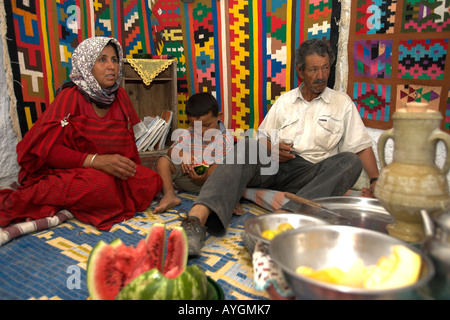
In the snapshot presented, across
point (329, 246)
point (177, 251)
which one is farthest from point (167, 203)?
point (329, 246)

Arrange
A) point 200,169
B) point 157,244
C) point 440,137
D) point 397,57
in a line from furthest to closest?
point 200,169 → point 397,57 → point 157,244 → point 440,137

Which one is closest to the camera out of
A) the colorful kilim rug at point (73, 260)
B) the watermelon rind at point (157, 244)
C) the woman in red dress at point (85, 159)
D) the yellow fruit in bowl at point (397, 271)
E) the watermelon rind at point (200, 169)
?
the yellow fruit in bowl at point (397, 271)

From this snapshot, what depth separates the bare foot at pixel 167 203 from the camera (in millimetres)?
2282

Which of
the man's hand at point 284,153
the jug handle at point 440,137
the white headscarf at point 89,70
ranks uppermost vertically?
the white headscarf at point 89,70

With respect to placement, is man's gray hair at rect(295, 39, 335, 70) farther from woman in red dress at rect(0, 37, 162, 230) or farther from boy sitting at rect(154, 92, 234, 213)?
woman in red dress at rect(0, 37, 162, 230)

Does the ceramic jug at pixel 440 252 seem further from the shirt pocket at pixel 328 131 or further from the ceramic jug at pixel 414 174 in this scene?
the shirt pocket at pixel 328 131

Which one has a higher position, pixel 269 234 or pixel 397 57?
pixel 397 57

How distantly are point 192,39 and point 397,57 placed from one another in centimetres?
190

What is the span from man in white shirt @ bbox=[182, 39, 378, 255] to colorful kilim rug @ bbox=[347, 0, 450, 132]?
0.81ft

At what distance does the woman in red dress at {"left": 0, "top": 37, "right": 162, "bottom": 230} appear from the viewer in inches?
79.6

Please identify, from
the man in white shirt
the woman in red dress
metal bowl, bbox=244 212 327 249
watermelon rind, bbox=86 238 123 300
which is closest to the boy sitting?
the woman in red dress

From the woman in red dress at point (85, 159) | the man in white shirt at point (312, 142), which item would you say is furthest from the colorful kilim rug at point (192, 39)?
the woman in red dress at point (85, 159)

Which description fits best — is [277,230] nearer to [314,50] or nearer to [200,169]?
[200,169]

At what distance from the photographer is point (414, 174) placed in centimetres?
103
